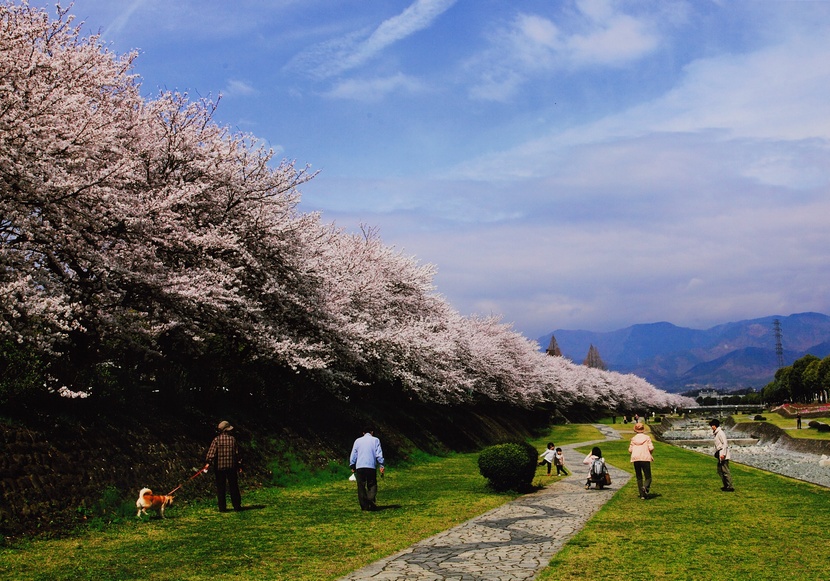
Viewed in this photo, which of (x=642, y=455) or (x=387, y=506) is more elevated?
(x=642, y=455)

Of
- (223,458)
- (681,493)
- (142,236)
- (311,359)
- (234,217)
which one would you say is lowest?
(681,493)

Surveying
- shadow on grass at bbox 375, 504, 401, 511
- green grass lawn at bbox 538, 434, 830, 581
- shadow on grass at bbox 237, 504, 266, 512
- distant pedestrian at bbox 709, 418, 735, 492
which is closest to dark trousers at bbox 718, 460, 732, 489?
distant pedestrian at bbox 709, 418, 735, 492

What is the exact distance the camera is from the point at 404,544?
11.3 m

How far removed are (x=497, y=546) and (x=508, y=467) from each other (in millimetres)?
7725

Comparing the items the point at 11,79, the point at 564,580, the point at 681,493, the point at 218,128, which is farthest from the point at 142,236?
the point at 681,493

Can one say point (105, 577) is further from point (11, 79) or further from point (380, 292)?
point (380, 292)

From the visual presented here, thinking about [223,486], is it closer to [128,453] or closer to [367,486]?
[128,453]

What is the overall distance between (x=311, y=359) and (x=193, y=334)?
442cm

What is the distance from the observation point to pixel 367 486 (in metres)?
15.3

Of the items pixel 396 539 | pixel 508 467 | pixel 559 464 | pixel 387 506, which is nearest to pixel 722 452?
pixel 508 467

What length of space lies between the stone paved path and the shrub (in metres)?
1.08

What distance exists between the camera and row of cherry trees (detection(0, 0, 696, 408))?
13250mm

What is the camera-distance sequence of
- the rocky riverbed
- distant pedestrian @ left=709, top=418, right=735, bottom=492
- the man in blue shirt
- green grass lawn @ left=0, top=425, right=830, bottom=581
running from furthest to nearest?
the rocky riverbed, distant pedestrian @ left=709, top=418, right=735, bottom=492, the man in blue shirt, green grass lawn @ left=0, top=425, right=830, bottom=581

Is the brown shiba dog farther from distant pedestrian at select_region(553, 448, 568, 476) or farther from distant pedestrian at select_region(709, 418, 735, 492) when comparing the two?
distant pedestrian at select_region(553, 448, 568, 476)
